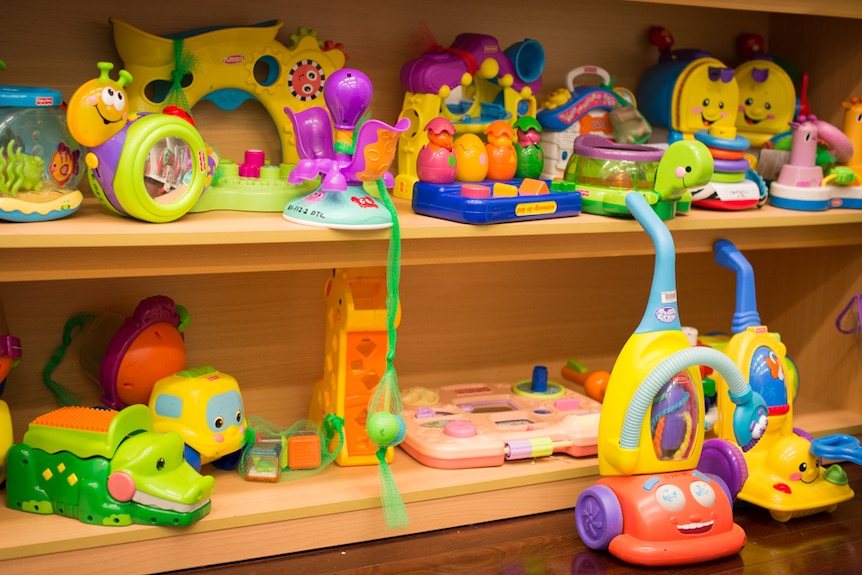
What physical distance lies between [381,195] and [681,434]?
536 millimetres

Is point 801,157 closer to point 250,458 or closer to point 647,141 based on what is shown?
point 647,141

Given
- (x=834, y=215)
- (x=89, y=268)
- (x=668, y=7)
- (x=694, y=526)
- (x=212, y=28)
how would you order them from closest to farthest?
(x=89, y=268) → (x=694, y=526) → (x=212, y=28) → (x=834, y=215) → (x=668, y=7)

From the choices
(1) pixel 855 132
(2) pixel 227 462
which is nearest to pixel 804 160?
(1) pixel 855 132

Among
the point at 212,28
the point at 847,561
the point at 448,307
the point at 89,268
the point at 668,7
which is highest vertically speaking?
the point at 668,7

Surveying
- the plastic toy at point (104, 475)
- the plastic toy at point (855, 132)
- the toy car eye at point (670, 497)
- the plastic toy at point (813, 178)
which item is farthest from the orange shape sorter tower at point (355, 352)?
the plastic toy at point (855, 132)

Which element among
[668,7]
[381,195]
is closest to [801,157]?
[668,7]

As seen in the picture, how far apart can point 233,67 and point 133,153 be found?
0.31 meters

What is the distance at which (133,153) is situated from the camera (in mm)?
1269

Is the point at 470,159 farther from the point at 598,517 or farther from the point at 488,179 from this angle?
the point at 598,517

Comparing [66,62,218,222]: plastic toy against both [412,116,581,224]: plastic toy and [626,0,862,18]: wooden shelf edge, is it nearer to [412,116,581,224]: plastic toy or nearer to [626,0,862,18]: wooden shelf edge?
[412,116,581,224]: plastic toy

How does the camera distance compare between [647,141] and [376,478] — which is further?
[647,141]

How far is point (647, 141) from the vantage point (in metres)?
1.82

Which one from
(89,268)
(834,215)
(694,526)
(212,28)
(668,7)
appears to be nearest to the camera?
(89,268)

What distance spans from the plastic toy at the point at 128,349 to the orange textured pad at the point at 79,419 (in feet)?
0.33
